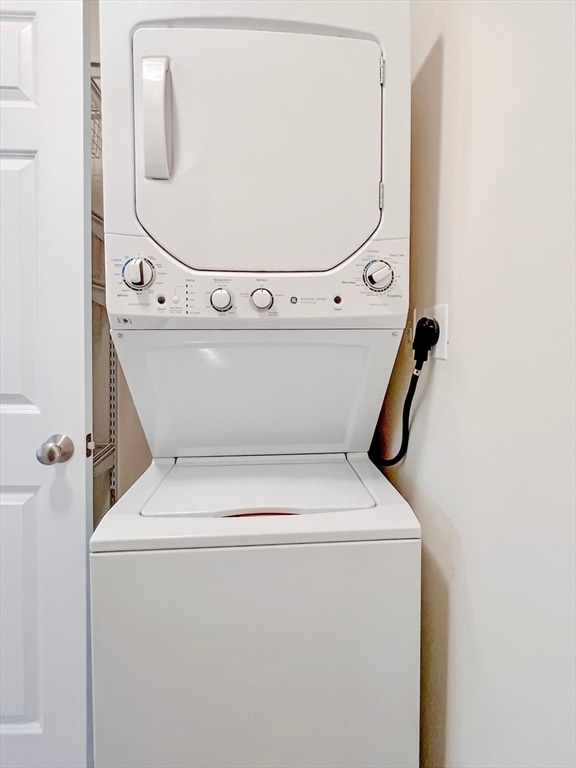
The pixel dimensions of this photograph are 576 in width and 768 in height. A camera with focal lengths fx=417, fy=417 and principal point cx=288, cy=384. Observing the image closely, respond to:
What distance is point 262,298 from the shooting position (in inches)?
35.5

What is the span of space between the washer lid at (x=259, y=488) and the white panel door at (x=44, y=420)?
1.20 ft

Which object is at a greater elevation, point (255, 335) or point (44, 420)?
point (255, 335)

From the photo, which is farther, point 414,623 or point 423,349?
point 423,349

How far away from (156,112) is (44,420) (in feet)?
2.77

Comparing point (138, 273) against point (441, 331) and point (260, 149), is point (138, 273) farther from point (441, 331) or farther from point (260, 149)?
point (441, 331)

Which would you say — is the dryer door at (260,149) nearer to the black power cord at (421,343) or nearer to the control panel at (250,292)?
the control panel at (250,292)

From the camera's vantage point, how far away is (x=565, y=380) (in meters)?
0.57

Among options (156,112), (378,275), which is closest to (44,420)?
(156,112)

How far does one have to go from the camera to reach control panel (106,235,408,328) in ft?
2.91

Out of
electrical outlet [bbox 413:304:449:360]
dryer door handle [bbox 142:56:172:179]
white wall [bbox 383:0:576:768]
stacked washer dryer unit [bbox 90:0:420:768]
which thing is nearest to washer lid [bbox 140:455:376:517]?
stacked washer dryer unit [bbox 90:0:420:768]

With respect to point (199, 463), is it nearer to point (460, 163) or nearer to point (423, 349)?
point (423, 349)

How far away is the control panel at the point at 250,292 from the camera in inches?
34.9

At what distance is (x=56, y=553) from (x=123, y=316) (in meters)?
0.75

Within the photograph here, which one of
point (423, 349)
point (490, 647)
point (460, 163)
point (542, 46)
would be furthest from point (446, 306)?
point (490, 647)
